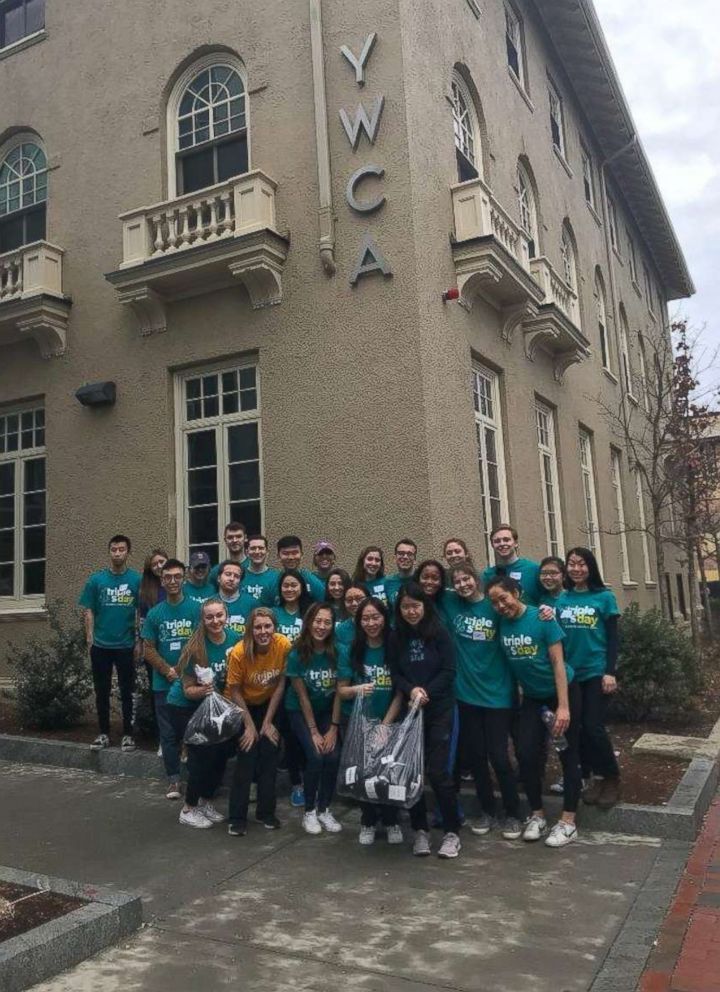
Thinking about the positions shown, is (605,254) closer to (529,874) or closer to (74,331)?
(74,331)

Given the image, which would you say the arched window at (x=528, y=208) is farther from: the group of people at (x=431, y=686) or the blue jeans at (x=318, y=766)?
the blue jeans at (x=318, y=766)

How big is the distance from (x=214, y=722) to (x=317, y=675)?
0.77 meters

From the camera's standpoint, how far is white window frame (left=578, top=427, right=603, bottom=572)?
15.6 m

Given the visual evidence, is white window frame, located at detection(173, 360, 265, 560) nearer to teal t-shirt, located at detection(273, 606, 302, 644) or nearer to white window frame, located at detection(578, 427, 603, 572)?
teal t-shirt, located at detection(273, 606, 302, 644)

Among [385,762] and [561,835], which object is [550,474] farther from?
[385,762]

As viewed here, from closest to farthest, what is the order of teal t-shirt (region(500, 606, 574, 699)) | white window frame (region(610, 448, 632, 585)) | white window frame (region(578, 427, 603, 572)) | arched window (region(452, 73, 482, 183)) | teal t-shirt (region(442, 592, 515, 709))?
teal t-shirt (region(500, 606, 574, 699)) < teal t-shirt (region(442, 592, 515, 709)) < arched window (region(452, 73, 482, 183)) < white window frame (region(578, 427, 603, 572)) < white window frame (region(610, 448, 632, 585))

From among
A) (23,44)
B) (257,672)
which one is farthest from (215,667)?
(23,44)

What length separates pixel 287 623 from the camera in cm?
646

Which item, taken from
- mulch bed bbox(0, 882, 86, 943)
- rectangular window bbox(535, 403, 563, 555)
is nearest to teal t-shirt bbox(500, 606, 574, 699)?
mulch bed bbox(0, 882, 86, 943)

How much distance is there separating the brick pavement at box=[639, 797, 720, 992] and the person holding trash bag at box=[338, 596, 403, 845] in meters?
1.84

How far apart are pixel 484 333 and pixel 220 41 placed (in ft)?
16.5

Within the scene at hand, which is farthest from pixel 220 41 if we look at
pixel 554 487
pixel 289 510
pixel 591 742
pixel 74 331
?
pixel 591 742

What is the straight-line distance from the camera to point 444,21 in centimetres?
1086

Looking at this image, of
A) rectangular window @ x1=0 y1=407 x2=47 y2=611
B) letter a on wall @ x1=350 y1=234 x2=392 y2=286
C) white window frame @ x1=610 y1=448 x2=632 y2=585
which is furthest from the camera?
white window frame @ x1=610 y1=448 x2=632 y2=585
